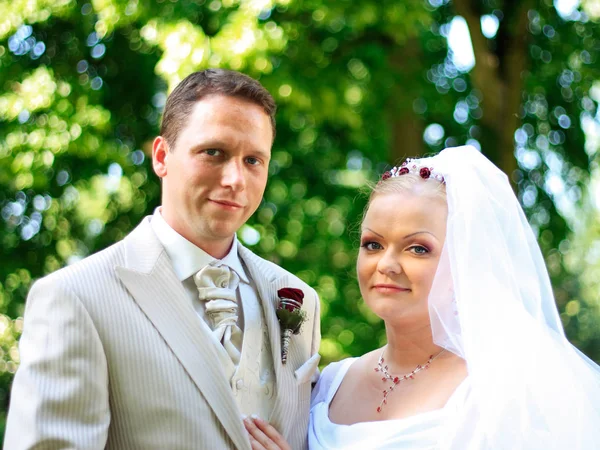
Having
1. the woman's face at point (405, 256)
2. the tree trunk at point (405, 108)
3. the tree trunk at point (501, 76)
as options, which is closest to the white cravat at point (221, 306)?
the woman's face at point (405, 256)

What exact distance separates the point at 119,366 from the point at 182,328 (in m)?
0.28

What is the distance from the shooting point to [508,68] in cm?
902

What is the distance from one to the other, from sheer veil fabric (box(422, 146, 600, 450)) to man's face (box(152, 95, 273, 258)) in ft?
2.87

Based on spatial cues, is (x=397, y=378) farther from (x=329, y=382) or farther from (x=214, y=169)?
(x=214, y=169)

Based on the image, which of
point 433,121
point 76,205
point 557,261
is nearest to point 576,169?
point 557,261

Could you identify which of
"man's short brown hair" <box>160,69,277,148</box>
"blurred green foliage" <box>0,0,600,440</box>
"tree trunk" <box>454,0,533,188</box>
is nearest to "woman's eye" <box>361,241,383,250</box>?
"man's short brown hair" <box>160,69,277,148</box>

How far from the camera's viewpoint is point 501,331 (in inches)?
125

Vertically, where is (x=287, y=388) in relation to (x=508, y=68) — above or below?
below

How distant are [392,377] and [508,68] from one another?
6.37 meters

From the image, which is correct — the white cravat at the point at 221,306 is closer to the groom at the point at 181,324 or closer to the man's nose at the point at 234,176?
the groom at the point at 181,324

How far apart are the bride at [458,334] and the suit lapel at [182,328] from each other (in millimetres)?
209

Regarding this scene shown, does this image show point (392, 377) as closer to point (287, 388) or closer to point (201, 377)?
point (287, 388)

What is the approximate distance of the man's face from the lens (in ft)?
10.4

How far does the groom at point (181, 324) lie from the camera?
2684 millimetres
